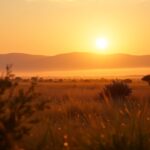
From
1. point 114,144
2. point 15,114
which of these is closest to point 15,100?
point 15,114

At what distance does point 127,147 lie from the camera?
8.38 m

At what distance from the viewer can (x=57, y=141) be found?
30.2 ft

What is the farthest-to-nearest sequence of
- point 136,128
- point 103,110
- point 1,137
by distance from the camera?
1. point 103,110
2. point 136,128
3. point 1,137

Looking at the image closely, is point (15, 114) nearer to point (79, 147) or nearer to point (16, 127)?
point (16, 127)

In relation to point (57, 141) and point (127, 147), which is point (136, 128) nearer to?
point (127, 147)

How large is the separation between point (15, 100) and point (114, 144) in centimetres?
162

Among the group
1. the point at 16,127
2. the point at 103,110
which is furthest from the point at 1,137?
the point at 103,110

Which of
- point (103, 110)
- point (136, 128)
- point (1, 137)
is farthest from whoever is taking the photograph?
point (103, 110)

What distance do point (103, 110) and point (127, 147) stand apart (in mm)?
7173

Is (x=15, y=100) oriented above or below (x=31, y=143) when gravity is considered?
above

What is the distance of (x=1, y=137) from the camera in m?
8.19

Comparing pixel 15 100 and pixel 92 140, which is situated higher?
pixel 15 100

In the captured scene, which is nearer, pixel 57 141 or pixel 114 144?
pixel 114 144

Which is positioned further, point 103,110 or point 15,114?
point 103,110
